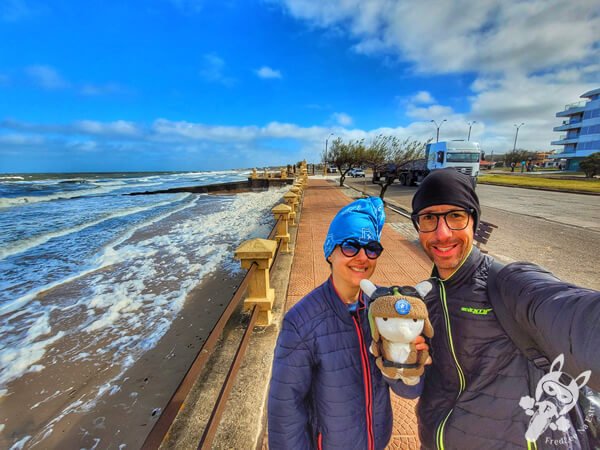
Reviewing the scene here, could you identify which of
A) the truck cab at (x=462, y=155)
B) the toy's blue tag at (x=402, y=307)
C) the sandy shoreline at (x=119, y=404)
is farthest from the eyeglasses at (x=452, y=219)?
the truck cab at (x=462, y=155)

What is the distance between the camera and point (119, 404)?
2955 mm

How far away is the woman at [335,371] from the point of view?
1176mm

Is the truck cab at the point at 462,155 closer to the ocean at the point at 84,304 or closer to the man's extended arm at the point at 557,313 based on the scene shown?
the ocean at the point at 84,304

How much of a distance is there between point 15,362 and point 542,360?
564 centimetres

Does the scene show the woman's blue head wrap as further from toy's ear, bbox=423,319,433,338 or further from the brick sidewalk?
the brick sidewalk

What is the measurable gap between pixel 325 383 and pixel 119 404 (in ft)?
9.87

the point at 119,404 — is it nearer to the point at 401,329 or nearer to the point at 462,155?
the point at 401,329

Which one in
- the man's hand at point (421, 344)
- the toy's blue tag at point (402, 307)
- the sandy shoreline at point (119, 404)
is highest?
the toy's blue tag at point (402, 307)

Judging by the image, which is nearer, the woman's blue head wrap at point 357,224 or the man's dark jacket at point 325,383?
the man's dark jacket at point 325,383

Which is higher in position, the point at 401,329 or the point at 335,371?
the point at 401,329

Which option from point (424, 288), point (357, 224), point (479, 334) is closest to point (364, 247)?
point (357, 224)

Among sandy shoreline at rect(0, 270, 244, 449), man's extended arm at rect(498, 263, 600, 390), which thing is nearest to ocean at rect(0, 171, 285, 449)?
sandy shoreline at rect(0, 270, 244, 449)

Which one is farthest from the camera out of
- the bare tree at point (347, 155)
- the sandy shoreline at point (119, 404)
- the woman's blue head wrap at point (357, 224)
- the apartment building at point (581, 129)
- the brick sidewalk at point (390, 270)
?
the apartment building at point (581, 129)

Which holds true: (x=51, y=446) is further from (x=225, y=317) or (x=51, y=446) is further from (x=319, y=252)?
(x=319, y=252)
